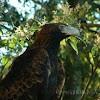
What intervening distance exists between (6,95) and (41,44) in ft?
3.02

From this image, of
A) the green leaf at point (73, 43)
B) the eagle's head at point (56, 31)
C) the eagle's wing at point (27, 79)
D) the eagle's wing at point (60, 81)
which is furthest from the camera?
the eagle's wing at point (60, 81)

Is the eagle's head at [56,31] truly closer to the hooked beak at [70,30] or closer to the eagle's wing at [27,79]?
the hooked beak at [70,30]

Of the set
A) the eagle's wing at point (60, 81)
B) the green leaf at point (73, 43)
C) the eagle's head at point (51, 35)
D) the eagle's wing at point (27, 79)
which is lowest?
the eagle's wing at point (60, 81)

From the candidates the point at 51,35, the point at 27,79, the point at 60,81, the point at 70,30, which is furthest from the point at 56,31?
the point at 27,79

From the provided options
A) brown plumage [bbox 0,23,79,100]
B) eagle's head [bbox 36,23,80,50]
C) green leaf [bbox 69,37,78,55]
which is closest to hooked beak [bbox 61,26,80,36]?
eagle's head [bbox 36,23,80,50]

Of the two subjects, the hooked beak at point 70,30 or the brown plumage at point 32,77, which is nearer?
the brown plumage at point 32,77

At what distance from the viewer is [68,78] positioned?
22.6 ft

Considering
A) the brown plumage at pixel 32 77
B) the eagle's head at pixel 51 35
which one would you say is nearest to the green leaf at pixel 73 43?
the eagle's head at pixel 51 35

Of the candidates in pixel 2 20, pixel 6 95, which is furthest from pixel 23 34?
pixel 6 95

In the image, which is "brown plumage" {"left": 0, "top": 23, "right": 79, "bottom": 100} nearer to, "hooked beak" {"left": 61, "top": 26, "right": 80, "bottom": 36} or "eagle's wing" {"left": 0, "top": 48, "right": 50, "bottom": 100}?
"eagle's wing" {"left": 0, "top": 48, "right": 50, "bottom": 100}

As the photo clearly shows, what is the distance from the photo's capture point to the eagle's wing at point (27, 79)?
4.32 m

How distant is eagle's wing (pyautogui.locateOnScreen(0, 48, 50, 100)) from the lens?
14.2 feet

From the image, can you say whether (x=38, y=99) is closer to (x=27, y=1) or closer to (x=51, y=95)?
(x=51, y=95)

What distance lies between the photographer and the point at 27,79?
4.33 m
